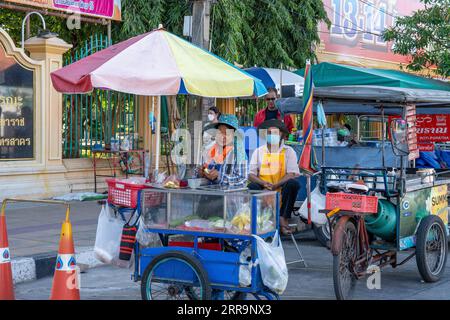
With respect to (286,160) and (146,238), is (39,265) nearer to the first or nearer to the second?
(146,238)

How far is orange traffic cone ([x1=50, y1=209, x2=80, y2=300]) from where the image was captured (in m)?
6.06

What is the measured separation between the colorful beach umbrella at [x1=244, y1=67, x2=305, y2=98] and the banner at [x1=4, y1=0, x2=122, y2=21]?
9.54 feet

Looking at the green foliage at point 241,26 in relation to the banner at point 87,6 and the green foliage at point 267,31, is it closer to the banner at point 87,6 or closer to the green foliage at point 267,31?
the green foliage at point 267,31

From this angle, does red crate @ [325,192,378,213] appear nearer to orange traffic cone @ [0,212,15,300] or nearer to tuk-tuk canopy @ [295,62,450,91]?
orange traffic cone @ [0,212,15,300]

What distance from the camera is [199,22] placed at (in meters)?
11.6

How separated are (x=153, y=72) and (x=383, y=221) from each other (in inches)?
107

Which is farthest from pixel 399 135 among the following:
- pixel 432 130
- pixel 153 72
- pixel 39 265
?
pixel 39 265

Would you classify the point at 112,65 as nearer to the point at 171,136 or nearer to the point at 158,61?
the point at 158,61

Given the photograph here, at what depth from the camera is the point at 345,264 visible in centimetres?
670

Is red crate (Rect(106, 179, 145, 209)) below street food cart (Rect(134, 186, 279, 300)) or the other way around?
the other way around

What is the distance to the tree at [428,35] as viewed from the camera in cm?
1672

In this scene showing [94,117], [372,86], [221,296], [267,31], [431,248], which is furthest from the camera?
[267,31]

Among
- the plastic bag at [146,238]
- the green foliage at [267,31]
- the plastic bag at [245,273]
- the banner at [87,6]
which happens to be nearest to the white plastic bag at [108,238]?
the plastic bag at [146,238]

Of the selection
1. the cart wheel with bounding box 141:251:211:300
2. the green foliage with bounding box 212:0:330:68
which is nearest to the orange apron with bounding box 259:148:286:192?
the cart wheel with bounding box 141:251:211:300
